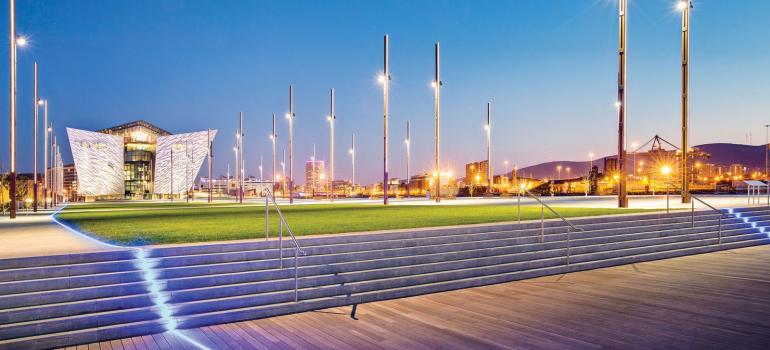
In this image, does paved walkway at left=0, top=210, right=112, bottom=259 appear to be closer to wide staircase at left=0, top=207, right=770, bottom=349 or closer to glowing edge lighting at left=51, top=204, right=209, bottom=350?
wide staircase at left=0, top=207, right=770, bottom=349

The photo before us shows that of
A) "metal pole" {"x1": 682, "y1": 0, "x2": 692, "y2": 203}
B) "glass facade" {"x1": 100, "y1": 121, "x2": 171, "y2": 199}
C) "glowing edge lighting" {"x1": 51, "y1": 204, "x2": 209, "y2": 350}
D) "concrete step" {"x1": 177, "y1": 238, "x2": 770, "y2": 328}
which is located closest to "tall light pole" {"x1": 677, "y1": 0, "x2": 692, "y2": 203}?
"metal pole" {"x1": 682, "y1": 0, "x2": 692, "y2": 203}

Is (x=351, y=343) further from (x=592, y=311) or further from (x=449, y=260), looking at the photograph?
(x=449, y=260)

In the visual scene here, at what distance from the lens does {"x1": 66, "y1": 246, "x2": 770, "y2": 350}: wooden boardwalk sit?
20.9 ft

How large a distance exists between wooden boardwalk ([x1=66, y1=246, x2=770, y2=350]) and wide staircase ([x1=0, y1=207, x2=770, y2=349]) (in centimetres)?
39

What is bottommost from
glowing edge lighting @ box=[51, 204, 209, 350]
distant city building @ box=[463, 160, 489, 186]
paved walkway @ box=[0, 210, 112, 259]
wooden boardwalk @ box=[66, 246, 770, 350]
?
wooden boardwalk @ box=[66, 246, 770, 350]

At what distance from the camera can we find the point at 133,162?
312 ft

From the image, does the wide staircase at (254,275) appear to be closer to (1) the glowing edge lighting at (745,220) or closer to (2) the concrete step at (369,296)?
(2) the concrete step at (369,296)

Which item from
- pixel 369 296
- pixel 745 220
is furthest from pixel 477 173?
pixel 369 296

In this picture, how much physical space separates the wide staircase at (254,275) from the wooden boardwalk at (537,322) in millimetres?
392

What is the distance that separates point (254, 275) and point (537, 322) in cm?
438

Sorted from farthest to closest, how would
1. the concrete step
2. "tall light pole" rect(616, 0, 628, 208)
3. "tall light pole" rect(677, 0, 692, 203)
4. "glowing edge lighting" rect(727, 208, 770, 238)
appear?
1. "tall light pole" rect(677, 0, 692, 203)
2. "tall light pole" rect(616, 0, 628, 208)
3. "glowing edge lighting" rect(727, 208, 770, 238)
4. the concrete step

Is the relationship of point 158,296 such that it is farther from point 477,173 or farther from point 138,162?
point 138,162

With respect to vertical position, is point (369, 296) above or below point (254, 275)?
below

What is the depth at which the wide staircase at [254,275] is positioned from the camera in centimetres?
689
